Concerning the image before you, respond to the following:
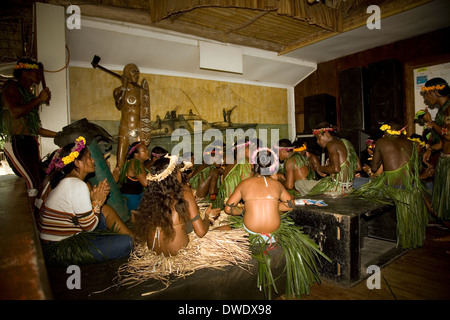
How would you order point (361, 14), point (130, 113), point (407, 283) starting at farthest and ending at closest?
1. point (130, 113)
2. point (361, 14)
3. point (407, 283)

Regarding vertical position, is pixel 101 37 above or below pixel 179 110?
above

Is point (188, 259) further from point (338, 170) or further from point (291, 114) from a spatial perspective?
point (291, 114)

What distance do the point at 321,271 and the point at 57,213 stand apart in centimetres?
250

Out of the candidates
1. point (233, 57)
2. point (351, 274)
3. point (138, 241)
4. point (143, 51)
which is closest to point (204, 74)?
point (233, 57)

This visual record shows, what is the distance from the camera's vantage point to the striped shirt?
7.41ft

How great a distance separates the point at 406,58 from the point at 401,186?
4381 mm

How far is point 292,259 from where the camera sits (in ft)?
7.64

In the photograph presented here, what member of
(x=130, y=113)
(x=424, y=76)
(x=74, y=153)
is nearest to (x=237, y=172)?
(x=74, y=153)

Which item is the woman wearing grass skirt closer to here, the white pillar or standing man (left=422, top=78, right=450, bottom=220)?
standing man (left=422, top=78, right=450, bottom=220)

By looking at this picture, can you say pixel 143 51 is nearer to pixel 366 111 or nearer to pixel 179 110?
pixel 179 110

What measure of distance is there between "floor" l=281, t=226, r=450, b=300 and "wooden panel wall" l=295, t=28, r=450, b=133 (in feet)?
14.0

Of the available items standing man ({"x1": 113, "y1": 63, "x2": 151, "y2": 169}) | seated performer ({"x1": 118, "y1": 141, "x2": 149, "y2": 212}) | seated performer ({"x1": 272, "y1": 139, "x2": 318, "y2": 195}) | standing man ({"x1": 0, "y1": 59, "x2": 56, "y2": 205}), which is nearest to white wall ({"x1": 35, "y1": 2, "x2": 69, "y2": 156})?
standing man ({"x1": 0, "y1": 59, "x2": 56, "y2": 205})

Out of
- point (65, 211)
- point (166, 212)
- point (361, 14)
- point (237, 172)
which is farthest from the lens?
point (361, 14)

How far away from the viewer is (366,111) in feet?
20.7
